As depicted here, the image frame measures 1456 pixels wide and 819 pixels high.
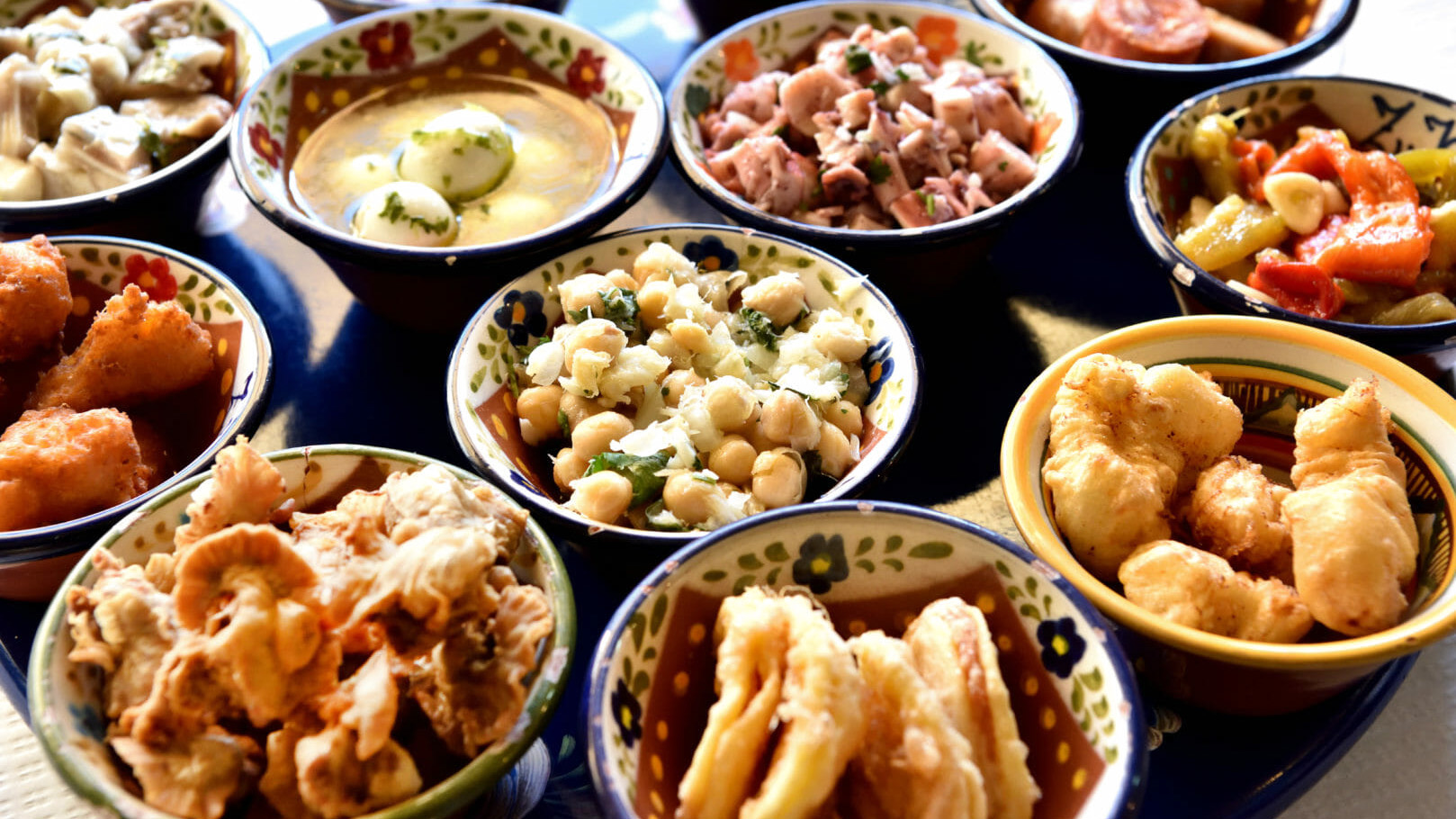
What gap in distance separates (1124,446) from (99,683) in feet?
4.56

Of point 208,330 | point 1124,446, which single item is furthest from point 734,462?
point 208,330

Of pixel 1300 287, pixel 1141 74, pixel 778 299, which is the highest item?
pixel 1141 74

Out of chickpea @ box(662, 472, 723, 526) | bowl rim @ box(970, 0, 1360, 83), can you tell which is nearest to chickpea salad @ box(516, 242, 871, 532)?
chickpea @ box(662, 472, 723, 526)

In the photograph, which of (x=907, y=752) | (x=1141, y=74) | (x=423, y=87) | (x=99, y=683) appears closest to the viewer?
(x=907, y=752)

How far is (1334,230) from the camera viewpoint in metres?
2.12

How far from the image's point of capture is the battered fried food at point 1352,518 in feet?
4.55

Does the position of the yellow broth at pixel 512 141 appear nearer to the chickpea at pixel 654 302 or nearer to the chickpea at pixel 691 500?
the chickpea at pixel 654 302

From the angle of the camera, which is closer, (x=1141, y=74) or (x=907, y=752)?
(x=907, y=752)

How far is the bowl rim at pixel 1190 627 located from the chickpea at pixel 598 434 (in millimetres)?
620

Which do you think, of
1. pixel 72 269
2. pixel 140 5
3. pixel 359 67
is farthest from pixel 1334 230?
pixel 140 5

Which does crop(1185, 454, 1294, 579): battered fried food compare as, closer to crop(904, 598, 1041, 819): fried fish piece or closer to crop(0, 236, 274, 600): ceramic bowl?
crop(904, 598, 1041, 819): fried fish piece

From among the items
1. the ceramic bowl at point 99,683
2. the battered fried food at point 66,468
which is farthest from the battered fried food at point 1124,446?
the battered fried food at point 66,468

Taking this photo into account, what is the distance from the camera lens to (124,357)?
6.00 ft

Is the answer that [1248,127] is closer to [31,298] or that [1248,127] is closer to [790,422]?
[790,422]
